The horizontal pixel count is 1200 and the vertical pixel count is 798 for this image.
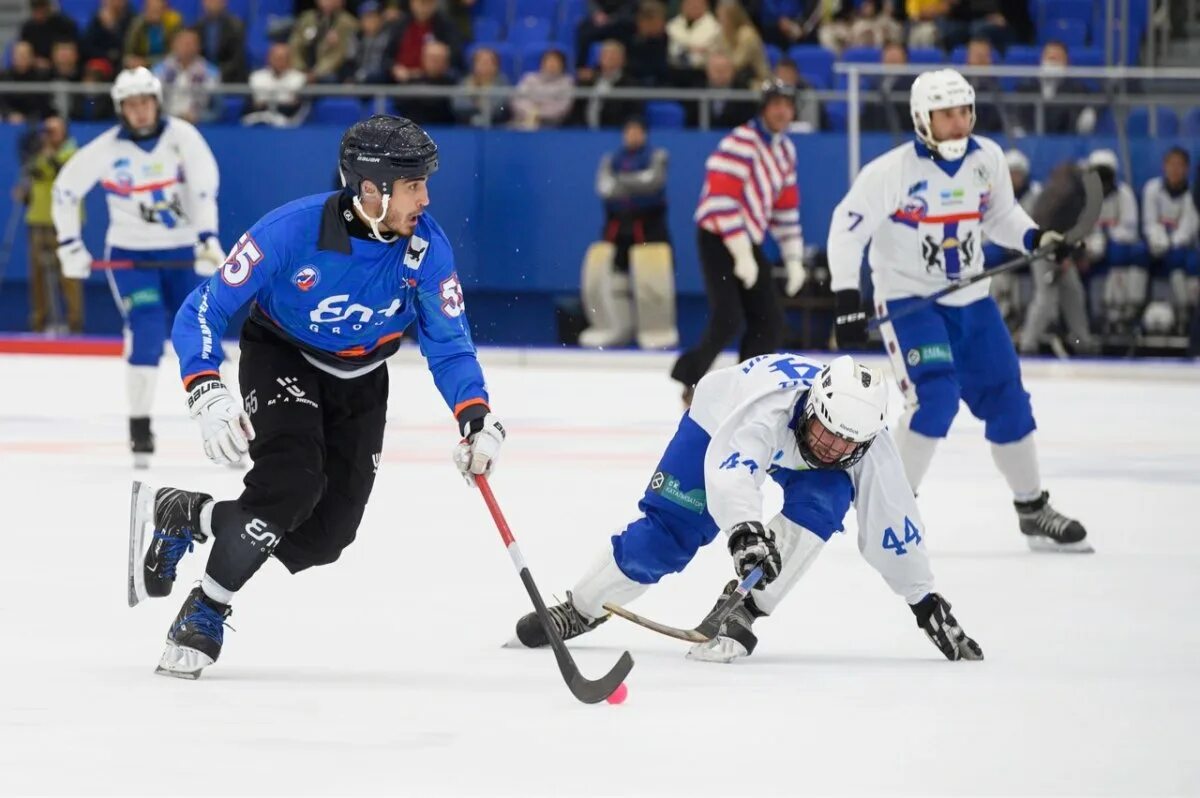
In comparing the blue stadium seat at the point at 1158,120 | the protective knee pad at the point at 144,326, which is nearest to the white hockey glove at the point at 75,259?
the protective knee pad at the point at 144,326

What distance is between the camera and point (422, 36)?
13172mm

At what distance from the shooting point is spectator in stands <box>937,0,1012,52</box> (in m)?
12.9

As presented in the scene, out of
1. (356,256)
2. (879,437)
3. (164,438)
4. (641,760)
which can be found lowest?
(164,438)

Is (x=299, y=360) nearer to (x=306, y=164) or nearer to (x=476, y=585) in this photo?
(x=476, y=585)

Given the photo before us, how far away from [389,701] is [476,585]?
1502 millimetres

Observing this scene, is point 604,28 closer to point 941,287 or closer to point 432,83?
point 432,83

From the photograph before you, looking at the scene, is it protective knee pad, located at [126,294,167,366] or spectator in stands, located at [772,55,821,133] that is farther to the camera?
spectator in stands, located at [772,55,821,133]

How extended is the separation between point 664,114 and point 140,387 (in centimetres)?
551

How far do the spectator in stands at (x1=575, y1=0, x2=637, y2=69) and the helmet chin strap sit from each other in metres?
8.85

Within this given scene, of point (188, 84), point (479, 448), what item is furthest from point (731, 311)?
point (479, 448)

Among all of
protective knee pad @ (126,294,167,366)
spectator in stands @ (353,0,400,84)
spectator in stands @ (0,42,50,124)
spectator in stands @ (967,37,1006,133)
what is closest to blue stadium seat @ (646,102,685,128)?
spectator in stands @ (353,0,400,84)

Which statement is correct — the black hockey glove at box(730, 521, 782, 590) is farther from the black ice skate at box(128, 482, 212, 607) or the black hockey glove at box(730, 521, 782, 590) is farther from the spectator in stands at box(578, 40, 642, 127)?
the spectator in stands at box(578, 40, 642, 127)

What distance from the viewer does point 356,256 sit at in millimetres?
4344

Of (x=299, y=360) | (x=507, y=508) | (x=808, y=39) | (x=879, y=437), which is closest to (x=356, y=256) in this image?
(x=299, y=360)
